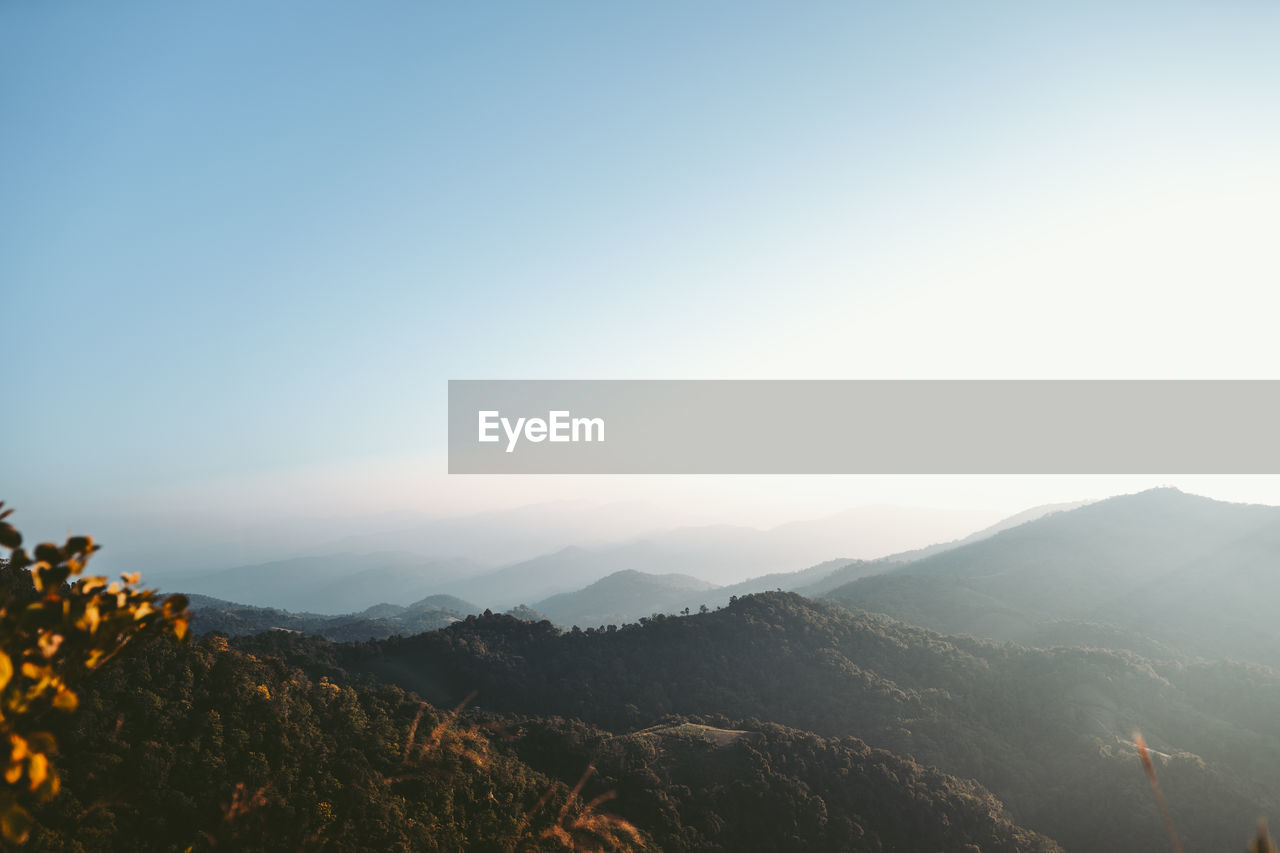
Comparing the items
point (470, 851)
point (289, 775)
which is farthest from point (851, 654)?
point (289, 775)

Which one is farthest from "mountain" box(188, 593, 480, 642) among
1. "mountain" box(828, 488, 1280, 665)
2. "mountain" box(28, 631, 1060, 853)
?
"mountain" box(828, 488, 1280, 665)

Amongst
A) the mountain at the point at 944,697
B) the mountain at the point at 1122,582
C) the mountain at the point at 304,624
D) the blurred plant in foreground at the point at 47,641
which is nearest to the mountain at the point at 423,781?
the blurred plant in foreground at the point at 47,641

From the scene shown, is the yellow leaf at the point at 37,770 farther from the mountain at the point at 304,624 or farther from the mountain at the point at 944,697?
the mountain at the point at 304,624

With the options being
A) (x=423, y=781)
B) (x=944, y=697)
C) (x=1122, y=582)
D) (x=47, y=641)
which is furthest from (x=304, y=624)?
(x=1122, y=582)

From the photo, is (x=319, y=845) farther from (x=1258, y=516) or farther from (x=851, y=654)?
(x=1258, y=516)

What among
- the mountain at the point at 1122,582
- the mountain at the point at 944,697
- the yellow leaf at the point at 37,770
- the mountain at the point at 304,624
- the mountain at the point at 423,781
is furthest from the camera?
the mountain at the point at 304,624

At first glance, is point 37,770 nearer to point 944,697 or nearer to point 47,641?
point 47,641
